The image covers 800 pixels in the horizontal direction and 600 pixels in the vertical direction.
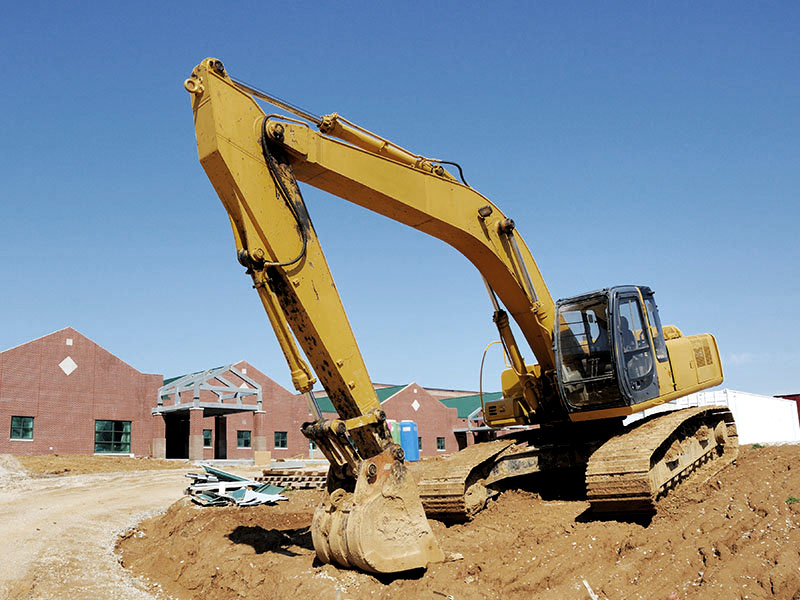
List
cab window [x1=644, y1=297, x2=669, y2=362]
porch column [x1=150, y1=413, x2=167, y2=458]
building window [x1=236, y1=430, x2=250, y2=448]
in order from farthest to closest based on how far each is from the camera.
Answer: building window [x1=236, y1=430, x2=250, y2=448]
porch column [x1=150, y1=413, x2=167, y2=458]
cab window [x1=644, y1=297, x2=669, y2=362]

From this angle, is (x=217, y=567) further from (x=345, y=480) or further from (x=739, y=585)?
(x=739, y=585)

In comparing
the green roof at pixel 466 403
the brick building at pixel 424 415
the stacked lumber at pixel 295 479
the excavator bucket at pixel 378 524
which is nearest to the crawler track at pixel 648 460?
the excavator bucket at pixel 378 524

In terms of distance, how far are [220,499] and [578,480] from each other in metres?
6.98

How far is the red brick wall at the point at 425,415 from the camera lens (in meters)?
47.2

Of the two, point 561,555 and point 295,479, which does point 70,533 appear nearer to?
point 295,479

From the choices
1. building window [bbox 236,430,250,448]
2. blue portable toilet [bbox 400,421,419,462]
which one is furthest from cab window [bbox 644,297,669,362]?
building window [bbox 236,430,250,448]

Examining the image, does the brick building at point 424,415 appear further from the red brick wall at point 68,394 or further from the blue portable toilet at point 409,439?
the blue portable toilet at point 409,439

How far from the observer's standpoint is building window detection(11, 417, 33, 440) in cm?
2967

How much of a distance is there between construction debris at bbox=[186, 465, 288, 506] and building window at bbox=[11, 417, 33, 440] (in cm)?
1905

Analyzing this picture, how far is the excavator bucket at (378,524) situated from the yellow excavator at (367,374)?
0.05 feet

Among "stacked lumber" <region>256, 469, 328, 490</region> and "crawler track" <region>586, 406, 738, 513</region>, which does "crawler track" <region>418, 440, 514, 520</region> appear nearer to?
"crawler track" <region>586, 406, 738, 513</region>

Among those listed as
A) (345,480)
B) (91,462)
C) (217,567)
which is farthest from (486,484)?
(91,462)

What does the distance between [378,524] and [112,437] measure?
3028 centimetres

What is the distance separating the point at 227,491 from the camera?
14.1m
